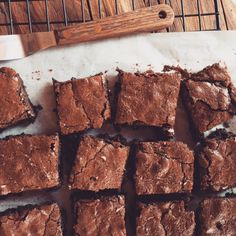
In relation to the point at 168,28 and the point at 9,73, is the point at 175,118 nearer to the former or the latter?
the point at 168,28

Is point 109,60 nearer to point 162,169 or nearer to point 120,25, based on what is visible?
point 120,25

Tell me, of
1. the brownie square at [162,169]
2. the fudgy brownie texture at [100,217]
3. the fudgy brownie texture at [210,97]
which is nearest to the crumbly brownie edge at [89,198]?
the fudgy brownie texture at [100,217]

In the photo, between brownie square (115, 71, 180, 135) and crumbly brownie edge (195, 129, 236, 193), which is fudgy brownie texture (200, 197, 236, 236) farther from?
brownie square (115, 71, 180, 135)

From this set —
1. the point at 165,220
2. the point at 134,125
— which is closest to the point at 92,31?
the point at 134,125

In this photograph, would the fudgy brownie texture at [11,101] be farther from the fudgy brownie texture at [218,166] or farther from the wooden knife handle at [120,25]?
the fudgy brownie texture at [218,166]

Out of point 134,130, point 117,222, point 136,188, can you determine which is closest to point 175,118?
point 134,130

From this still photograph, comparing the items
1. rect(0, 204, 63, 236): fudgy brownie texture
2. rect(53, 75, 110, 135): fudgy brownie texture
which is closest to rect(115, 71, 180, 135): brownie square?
rect(53, 75, 110, 135): fudgy brownie texture

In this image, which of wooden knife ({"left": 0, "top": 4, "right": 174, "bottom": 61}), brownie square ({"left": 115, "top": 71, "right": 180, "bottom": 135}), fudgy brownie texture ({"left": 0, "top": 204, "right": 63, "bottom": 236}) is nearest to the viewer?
fudgy brownie texture ({"left": 0, "top": 204, "right": 63, "bottom": 236})

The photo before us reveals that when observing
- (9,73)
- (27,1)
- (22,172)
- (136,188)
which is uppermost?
(27,1)
